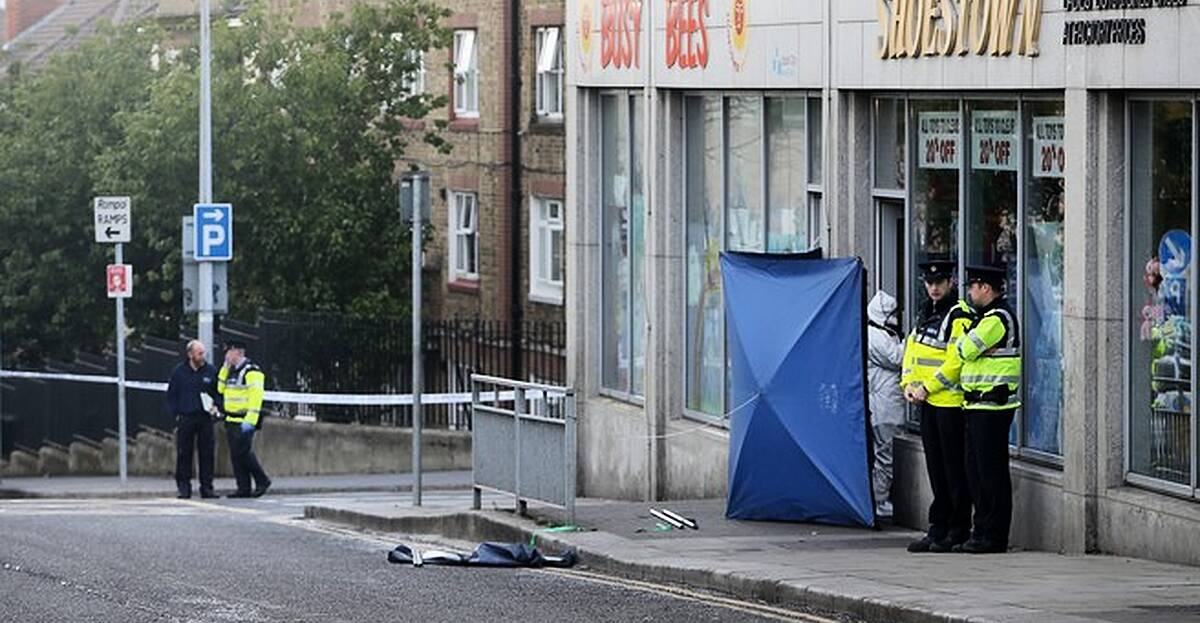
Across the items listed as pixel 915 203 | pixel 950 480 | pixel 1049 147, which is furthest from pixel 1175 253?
pixel 915 203

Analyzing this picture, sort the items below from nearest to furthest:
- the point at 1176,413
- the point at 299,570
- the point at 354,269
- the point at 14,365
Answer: the point at 1176,413 → the point at 299,570 → the point at 354,269 → the point at 14,365

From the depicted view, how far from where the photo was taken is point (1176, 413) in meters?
14.0

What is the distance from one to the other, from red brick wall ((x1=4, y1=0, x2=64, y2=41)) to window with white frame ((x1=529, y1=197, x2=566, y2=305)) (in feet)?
103

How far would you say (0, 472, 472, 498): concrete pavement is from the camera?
28.5m

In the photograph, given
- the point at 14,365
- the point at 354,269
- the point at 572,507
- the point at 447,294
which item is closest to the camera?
the point at 572,507

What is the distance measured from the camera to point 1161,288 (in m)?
14.1

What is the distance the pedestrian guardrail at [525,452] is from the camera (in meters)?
16.7

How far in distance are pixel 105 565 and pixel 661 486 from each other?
6.76 metres

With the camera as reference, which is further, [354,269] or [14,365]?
[14,365]

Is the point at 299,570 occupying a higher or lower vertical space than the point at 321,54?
lower

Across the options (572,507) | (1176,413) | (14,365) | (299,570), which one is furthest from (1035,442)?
(14,365)

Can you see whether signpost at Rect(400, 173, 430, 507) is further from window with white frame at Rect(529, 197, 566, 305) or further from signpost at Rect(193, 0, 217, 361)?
window with white frame at Rect(529, 197, 566, 305)

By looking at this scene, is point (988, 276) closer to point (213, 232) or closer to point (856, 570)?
point (856, 570)

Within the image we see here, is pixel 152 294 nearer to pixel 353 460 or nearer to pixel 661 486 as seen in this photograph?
pixel 353 460
